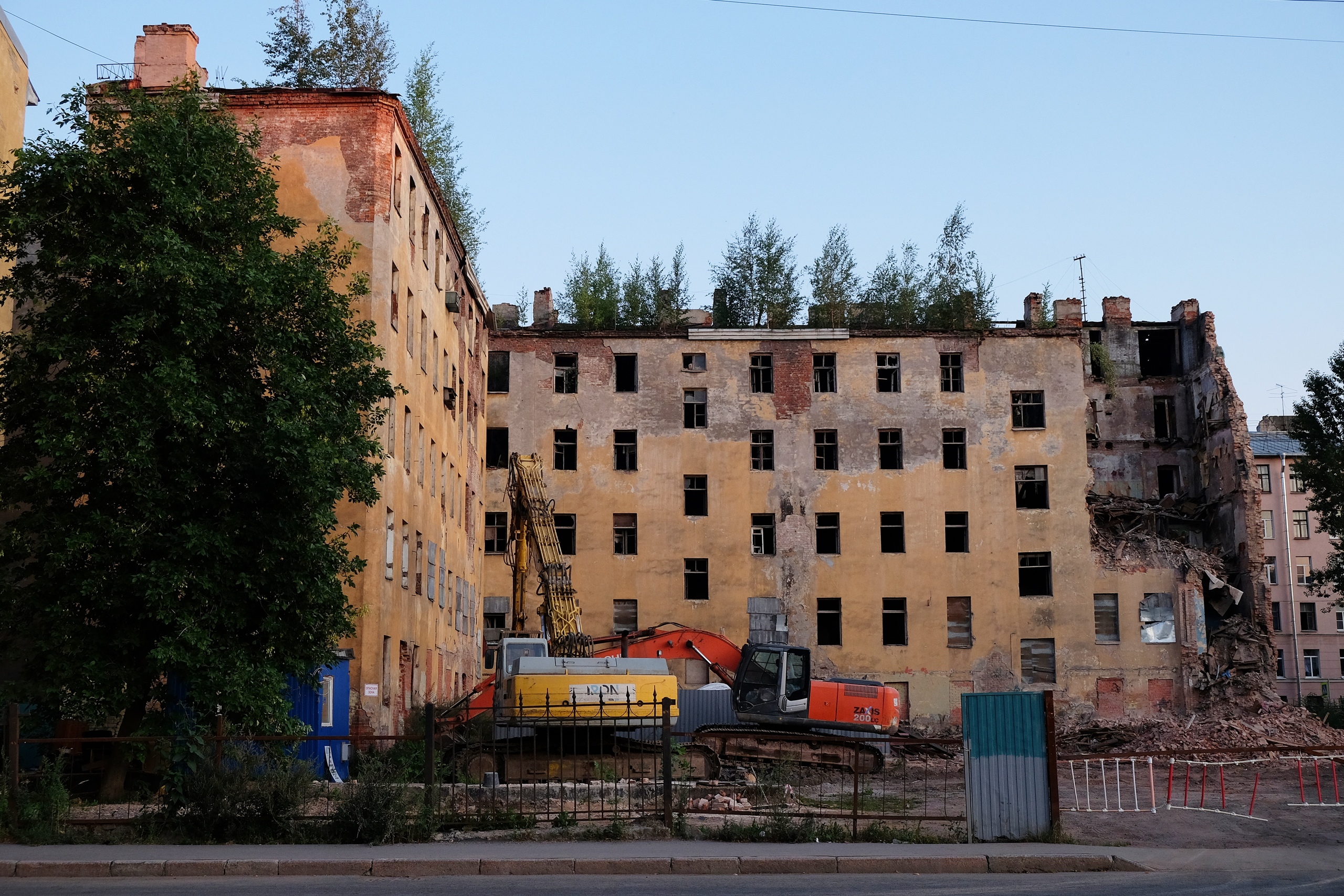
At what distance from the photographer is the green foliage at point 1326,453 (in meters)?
47.4

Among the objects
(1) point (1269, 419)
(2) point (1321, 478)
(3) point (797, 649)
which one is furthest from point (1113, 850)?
(1) point (1269, 419)

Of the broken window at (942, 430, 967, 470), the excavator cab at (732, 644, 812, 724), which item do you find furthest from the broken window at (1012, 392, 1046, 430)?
the excavator cab at (732, 644, 812, 724)

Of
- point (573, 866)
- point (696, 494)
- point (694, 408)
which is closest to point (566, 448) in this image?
point (694, 408)

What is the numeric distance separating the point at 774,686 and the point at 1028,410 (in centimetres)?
2041

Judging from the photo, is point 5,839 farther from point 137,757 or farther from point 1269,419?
point 1269,419

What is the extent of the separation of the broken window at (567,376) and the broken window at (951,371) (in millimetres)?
13579

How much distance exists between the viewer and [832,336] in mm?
47500

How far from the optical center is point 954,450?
4709 cm

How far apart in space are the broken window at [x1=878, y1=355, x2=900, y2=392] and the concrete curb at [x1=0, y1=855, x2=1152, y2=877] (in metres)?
33.2

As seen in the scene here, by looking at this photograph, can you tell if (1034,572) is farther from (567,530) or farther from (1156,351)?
(1156,351)

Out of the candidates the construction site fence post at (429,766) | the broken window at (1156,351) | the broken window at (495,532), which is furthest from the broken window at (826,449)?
the construction site fence post at (429,766)

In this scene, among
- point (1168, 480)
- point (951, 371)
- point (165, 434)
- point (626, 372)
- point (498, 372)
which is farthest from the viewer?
point (1168, 480)

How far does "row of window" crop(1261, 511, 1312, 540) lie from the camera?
78.2 metres

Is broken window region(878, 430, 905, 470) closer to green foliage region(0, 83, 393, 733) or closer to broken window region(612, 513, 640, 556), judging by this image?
broken window region(612, 513, 640, 556)
